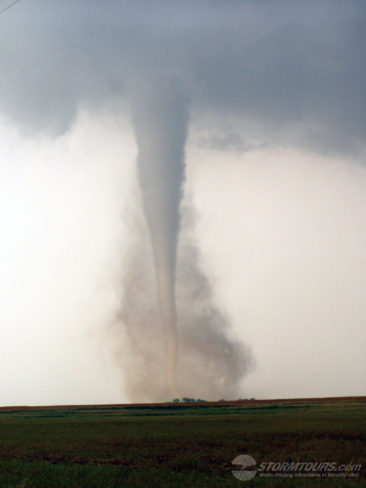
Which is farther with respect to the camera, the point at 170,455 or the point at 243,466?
the point at 170,455


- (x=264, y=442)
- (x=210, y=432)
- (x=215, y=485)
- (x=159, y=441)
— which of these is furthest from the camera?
(x=210, y=432)

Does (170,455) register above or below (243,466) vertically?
above

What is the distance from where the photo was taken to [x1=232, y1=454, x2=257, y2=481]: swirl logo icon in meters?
24.6

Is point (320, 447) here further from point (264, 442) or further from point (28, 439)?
point (28, 439)

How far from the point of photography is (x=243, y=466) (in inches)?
1052

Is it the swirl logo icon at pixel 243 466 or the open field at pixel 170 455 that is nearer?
the open field at pixel 170 455

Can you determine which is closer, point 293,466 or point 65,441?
point 293,466

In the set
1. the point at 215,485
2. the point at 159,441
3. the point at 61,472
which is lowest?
the point at 215,485

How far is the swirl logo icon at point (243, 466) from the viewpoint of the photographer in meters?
24.6

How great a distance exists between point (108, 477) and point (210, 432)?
19.8 m

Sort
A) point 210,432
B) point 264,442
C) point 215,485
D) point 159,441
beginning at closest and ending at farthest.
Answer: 1. point 215,485
2. point 264,442
3. point 159,441
4. point 210,432

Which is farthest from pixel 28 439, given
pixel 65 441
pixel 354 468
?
pixel 354 468

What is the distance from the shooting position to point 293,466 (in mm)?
26281

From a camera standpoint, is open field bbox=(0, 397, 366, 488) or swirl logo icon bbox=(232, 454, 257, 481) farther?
swirl logo icon bbox=(232, 454, 257, 481)
